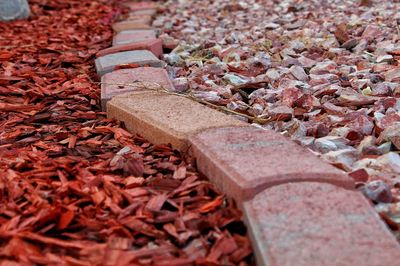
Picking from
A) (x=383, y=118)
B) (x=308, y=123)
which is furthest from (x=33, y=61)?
(x=383, y=118)

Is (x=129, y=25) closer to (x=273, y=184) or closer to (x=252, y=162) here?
(x=252, y=162)

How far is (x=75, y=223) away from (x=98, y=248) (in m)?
0.14

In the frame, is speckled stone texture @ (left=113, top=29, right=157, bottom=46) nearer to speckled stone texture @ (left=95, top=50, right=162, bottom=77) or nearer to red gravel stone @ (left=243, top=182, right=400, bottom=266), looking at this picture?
speckled stone texture @ (left=95, top=50, right=162, bottom=77)

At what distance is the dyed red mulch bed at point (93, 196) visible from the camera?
55.1 inches

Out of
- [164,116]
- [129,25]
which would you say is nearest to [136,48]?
[129,25]

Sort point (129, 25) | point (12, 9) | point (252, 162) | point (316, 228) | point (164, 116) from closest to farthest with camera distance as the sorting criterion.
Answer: point (316, 228) → point (252, 162) → point (164, 116) → point (129, 25) → point (12, 9)

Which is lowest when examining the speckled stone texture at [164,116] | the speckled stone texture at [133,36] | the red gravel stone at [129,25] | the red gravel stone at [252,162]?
the red gravel stone at [129,25]

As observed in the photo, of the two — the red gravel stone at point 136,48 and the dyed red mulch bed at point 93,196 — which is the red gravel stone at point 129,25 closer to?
the red gravel stone at point 136,48

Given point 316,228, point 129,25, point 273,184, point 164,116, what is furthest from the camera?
point 129,25

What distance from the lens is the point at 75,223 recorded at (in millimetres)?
1510

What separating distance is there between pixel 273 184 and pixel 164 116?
0.65 metres

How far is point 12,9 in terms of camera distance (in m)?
4.33

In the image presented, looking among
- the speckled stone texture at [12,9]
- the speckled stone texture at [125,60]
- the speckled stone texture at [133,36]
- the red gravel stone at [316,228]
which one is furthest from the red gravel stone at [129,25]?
the red gravel stone at [316,228]

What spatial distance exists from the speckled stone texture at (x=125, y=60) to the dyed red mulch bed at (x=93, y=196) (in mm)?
188
